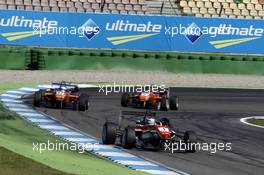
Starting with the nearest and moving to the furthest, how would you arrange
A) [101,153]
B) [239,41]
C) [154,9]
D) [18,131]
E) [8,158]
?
[8,158] < [101,153] < [18,131] < [239,41] < [154,9]

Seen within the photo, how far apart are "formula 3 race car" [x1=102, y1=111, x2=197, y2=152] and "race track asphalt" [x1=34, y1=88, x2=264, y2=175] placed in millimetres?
274

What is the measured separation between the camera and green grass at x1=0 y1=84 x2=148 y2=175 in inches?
486

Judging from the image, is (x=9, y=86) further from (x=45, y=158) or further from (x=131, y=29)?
(x=45, y=158)

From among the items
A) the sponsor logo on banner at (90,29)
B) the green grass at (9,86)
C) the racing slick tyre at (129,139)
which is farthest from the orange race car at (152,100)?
the sponsor logo on banner at (90,29)

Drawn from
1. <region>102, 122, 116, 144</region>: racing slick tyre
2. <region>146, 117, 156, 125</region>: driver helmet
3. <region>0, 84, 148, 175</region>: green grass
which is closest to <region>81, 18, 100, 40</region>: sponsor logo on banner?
<region>0, 84, 148, 175</region>: green grass

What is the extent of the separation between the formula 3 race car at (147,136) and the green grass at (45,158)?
1152 millimetres

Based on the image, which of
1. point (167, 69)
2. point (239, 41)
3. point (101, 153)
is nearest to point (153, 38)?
point (167, 69)

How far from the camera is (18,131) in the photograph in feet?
59.6

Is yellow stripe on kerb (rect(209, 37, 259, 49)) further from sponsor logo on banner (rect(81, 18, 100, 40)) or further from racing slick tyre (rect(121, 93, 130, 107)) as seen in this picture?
racing slick tyre (rect(121, 93, 130, 107))

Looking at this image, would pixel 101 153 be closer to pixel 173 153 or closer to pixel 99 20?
pixel 173 153

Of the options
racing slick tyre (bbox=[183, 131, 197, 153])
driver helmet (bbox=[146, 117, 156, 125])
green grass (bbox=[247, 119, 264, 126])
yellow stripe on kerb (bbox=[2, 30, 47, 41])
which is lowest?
green grass (bbox=[247, 119, 264, 126])

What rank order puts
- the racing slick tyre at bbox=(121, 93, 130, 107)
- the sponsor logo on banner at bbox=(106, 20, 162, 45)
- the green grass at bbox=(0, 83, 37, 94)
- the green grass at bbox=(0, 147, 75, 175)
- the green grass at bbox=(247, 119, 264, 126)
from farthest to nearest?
the sponsor logo on banner at bbox=(106, 20, 162, 45) < the green grass at bbox=(0, 83, 37, 94) < the racing slick tyre at bbox=(121, 93, 130, 107) < the green grass at bbox=(247, 119, 264, 126) < the green grass at bbox=(0, 147, 75, 175)

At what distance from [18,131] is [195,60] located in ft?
61.4

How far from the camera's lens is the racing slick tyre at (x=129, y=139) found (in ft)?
53.3
